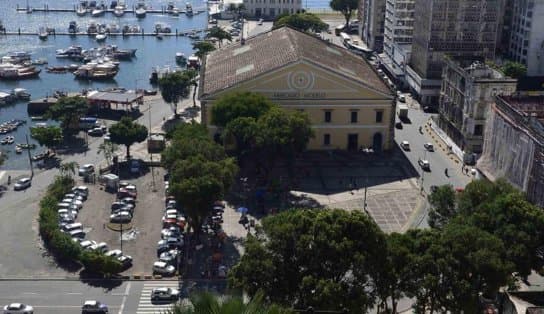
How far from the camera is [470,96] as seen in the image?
277 feet

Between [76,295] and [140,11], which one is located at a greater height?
[140,11]

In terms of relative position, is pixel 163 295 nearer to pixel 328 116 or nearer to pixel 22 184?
pixel 22 184

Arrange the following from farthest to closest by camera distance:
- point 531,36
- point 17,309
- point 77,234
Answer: point 531,36 < point 77,234 < point 17,309

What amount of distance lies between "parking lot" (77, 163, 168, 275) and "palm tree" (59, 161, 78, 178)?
1284mm

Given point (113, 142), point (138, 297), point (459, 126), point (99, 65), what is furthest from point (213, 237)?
point (99, 65)

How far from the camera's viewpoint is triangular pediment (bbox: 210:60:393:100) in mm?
85312

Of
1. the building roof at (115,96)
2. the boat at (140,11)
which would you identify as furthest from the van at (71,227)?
the boat at (140,11)

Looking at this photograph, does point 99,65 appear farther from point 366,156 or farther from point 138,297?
point 138,297

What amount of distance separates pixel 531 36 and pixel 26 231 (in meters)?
85.4

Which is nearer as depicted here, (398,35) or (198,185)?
(198,185)

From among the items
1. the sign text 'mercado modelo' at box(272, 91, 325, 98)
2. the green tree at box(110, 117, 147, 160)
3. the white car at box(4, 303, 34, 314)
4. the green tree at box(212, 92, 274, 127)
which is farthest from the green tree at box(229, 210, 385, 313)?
the sign text 'mercado modelo' at box(272, 91, 325, 98)

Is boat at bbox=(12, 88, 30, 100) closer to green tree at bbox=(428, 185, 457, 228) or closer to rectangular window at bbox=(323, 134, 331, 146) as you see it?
rectangular window at bbox=(323, 134, 331, 146)

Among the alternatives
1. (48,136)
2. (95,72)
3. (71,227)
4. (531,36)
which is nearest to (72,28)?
(95,72)

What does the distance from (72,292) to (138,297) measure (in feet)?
16.8
